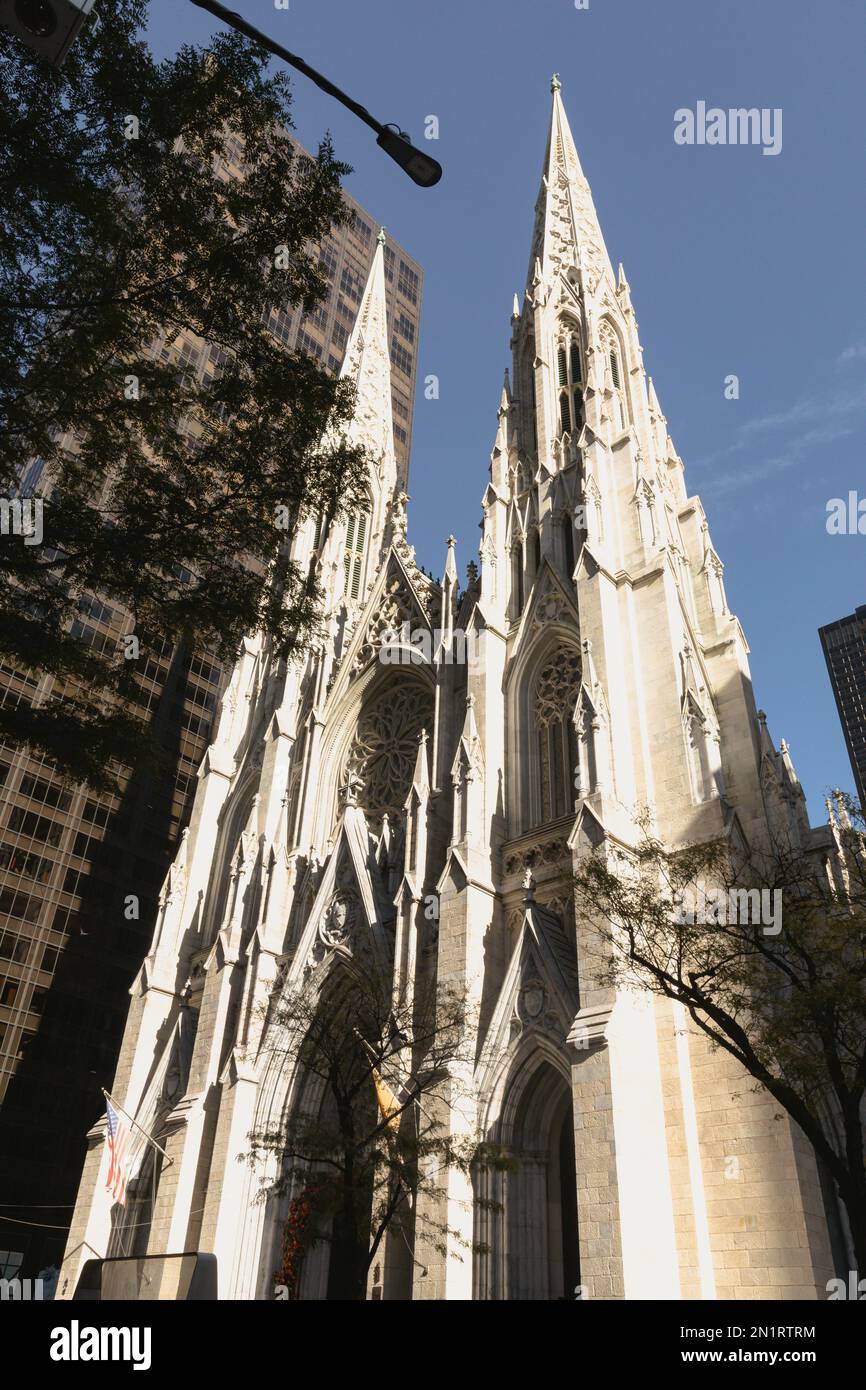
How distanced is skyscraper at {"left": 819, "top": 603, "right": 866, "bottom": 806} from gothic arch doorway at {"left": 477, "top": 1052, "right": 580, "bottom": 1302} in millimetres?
95217

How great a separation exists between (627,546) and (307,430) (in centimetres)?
1413

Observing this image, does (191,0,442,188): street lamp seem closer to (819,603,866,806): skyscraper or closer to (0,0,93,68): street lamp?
(0,0,93,68): street lamp

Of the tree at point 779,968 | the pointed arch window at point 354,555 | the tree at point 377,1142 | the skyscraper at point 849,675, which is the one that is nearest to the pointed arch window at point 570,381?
the pointed arch window at point 354,555

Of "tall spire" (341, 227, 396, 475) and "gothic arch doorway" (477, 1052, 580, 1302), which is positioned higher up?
"tall spire" (341, 227, 396, 475)

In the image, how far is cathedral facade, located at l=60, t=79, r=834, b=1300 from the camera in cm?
1673

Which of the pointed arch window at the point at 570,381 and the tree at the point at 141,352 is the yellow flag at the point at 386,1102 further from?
the pointed arch window at the point at 570,381

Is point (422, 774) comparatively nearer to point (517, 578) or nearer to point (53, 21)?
point (517, 578)

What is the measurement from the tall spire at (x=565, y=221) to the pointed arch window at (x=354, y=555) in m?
11.8

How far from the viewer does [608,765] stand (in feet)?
67.8

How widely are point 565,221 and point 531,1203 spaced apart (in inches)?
1399

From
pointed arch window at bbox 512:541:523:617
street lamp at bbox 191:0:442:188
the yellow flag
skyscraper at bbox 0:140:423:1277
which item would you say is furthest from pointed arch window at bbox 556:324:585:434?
street lamp at bbox 191:0:442:188

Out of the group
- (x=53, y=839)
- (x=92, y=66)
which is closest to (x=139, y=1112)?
(x=53, y=839)

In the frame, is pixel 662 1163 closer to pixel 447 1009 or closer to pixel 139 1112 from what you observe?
pixel 447 1009

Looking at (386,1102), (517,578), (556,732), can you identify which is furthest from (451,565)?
(386,1102)
